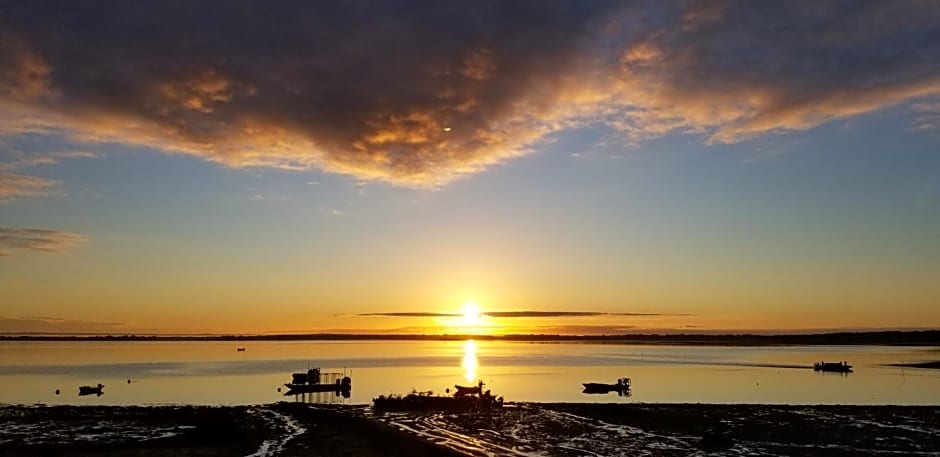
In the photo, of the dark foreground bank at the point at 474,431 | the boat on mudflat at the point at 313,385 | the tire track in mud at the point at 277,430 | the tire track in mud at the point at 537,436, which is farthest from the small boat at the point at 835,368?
the tire track in mud at the point at 277,430

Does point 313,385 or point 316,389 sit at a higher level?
point 313,385

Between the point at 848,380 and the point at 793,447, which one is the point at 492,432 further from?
the point at 848,380

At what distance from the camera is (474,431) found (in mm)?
36594

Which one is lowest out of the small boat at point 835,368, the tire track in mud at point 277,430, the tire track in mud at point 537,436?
the small boat at point 835,368

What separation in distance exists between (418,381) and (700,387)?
35.1 meters

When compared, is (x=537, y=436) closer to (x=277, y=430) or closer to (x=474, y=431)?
(x=474, y=431)

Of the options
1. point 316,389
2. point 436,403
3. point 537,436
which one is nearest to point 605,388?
point 436,403

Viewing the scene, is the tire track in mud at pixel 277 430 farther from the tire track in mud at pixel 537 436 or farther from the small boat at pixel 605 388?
the small boat at pixel 605 388

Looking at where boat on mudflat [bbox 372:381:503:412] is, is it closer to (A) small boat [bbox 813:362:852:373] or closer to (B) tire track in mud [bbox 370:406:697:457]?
(B) tire track in mud [bbox 370:406:697:457]

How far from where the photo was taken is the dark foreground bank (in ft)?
101

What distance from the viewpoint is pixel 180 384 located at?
8175 cm

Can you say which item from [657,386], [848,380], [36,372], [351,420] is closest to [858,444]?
[351,420]

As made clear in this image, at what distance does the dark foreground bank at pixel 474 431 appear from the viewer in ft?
101

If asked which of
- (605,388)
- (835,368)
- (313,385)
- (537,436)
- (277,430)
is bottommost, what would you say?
(835,368)
